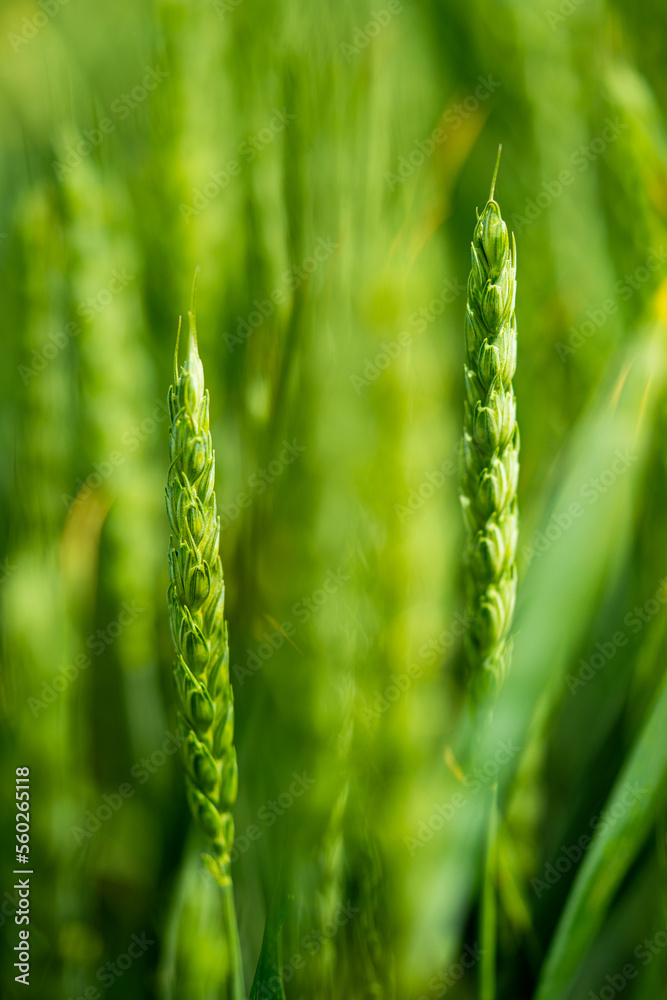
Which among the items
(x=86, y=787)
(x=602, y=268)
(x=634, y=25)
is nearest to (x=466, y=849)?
(x=86, y=787)

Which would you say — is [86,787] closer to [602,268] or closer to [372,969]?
[372,969]
